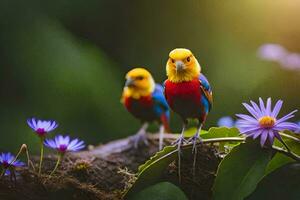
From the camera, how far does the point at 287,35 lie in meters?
1.16

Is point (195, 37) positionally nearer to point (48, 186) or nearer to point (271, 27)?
point (271, 27)

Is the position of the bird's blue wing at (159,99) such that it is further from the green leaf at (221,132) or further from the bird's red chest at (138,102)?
the green leaf at (221,132)

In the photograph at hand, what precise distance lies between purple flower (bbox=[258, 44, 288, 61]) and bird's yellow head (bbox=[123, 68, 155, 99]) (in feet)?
1.12

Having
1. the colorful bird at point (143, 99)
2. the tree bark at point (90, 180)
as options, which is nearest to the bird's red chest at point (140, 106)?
the colorful bird at point (143, 99)

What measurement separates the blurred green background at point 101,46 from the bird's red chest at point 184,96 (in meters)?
0.42

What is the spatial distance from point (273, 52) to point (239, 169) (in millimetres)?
558

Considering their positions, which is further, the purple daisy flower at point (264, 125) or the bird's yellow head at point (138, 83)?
the bird's yellow head at point (138, 83)

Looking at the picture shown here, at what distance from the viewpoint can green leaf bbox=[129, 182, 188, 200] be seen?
0.57 m

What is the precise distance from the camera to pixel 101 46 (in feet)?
3.76

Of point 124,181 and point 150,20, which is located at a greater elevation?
point 150,20

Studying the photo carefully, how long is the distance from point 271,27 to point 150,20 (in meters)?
0.24

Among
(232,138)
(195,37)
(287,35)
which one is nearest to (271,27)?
(287,35)

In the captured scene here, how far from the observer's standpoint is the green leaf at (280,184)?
0.59 m

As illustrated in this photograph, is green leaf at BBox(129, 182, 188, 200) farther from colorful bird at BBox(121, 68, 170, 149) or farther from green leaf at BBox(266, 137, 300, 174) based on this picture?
colorful bird at BBox(121, 68, 170, 149)
